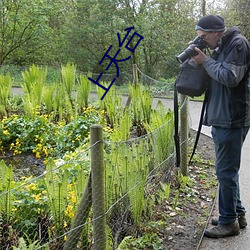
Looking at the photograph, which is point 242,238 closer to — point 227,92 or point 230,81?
point 227,92

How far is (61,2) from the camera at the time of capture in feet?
57.8

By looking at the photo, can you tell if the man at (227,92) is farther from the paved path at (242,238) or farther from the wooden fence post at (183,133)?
the wooden fence post at (183,133)

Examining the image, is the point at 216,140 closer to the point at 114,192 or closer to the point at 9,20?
the point at 114,192

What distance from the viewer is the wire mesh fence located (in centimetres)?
257

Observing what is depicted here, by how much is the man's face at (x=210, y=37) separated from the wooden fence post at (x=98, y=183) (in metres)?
1.29

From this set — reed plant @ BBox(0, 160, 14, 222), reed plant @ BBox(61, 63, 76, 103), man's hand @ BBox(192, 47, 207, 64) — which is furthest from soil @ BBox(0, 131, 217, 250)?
reed plant @ BBox(61, 63, 76, 103)

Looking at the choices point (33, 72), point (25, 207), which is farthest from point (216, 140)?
point (33, 72)

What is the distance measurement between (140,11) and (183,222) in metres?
13.3

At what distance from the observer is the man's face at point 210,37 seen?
3.12 meters

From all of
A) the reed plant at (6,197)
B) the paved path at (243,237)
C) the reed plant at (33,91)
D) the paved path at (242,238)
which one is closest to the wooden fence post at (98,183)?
the reed plant at (6,197)

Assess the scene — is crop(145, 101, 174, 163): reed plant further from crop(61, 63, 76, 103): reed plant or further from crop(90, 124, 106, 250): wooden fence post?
crop(61, 63, 76, 103): reed plant

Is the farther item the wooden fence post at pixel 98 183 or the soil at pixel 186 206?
the soil at pixel 186 206

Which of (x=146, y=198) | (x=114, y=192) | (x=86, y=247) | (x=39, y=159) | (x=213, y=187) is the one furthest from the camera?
(x=39, y=159)

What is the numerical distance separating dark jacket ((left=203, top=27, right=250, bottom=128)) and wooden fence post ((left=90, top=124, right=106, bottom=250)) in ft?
3.65
